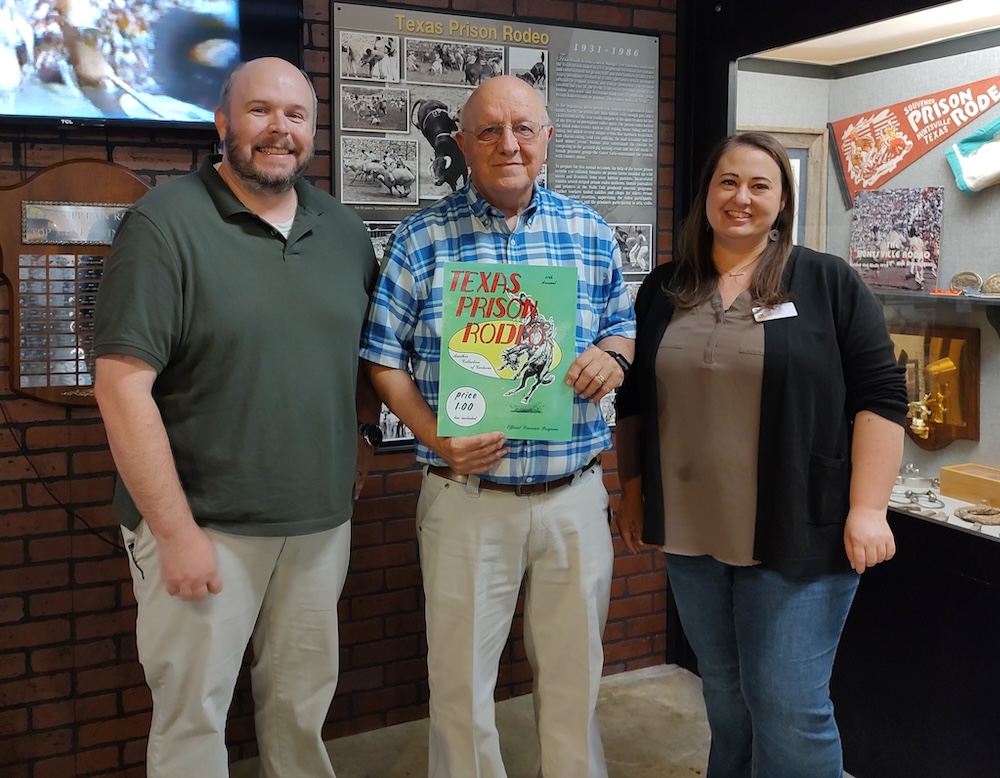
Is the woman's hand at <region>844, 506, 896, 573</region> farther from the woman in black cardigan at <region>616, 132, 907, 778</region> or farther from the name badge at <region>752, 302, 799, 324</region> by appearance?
the name badge at <region>752, 302, 799, 324</region>

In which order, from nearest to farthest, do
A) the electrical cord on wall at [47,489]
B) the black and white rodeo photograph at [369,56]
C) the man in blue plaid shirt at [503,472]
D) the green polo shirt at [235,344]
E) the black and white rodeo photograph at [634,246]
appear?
the green polo shirt at [235,344]
the man in blue plaid shirt at [503,472]
the electrical cord on wall at [47,489]
the black and white rodeo photograph at [369,56]
the black and white rodeo photograph at [634,246]

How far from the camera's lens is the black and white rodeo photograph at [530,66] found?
2.84 meters

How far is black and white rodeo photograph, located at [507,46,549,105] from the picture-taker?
2.84m

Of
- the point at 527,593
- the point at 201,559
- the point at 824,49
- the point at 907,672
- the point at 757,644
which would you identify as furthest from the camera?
the point at 824,49

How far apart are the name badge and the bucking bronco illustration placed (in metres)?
0.44

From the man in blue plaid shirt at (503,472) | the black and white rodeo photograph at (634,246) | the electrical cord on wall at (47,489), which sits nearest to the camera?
the man in blue plaid shirt at (503,472)

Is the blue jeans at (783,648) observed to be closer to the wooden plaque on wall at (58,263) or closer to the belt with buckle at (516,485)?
the belt with buckle at (516,485)

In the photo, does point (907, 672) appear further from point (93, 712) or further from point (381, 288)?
point (93, 712)

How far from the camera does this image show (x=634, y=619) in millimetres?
3318

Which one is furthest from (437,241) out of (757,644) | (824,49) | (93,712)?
(93,712)

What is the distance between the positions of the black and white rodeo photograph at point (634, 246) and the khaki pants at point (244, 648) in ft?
5.02

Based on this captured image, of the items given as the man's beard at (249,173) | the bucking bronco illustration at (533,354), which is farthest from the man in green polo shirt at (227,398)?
the bucking bronco illustration at (533,354)

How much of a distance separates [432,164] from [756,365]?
1.35 m

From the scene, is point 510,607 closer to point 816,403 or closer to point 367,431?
point 367,431
